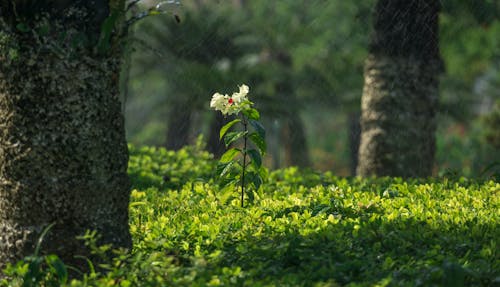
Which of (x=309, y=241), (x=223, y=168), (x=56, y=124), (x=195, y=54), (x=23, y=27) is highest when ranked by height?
(x=195, y=54)

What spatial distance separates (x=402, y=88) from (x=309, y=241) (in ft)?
16.0

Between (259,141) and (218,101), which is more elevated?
(218,101)

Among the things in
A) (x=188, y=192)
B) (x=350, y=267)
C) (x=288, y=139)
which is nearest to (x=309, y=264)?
(x=350, y=267)

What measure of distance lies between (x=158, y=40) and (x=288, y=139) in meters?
6.13

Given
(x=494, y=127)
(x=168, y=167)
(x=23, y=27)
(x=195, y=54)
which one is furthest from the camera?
(x=195, y=54)

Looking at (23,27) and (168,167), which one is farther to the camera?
(168,167)

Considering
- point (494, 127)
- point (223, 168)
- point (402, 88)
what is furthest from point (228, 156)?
point (494, 127)

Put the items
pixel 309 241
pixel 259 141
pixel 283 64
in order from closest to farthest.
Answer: pixel 309 241
pixel 259 141
pixel 283 64

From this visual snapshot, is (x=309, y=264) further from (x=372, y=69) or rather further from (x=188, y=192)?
(x=372, y=69)

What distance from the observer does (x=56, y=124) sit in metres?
3.98

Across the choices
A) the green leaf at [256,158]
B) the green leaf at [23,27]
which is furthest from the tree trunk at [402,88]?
the green leaf at [23,27]

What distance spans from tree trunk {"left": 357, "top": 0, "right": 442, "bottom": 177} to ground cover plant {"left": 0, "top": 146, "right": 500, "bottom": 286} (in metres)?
2.35

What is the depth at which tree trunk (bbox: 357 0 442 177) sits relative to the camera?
848cm

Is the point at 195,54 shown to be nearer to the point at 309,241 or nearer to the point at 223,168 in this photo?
the point at 223,168
